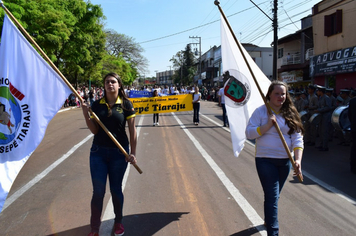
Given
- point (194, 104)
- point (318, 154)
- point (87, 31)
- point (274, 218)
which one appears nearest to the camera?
point (274, 218)

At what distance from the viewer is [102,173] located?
362 cm

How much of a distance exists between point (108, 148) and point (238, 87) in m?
1.98

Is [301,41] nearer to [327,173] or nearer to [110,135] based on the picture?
[327,173]

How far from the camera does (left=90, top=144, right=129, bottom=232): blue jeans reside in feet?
11.8

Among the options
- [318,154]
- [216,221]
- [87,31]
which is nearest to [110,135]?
[216,221]

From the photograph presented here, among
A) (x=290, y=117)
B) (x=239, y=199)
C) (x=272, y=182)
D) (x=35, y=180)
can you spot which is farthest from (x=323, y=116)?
(x=35, y=180)

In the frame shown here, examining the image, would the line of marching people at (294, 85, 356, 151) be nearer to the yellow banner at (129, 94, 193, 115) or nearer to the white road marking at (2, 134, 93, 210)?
the yellow banner at (129, 94, 193, 115)

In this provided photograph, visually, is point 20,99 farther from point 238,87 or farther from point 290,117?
point 290,117

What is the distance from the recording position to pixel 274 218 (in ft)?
11.1

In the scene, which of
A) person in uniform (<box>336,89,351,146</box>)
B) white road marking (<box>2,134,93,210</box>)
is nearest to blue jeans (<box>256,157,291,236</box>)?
white road marking (<box>2,134,93,210</box>)

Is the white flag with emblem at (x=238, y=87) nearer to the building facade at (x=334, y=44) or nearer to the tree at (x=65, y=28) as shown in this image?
the tree at (x=65, y=28)

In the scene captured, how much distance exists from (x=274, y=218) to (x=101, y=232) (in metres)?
2.09

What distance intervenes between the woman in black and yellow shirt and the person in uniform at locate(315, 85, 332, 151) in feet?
24.1

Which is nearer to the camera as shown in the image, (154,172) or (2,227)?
(2,227)
